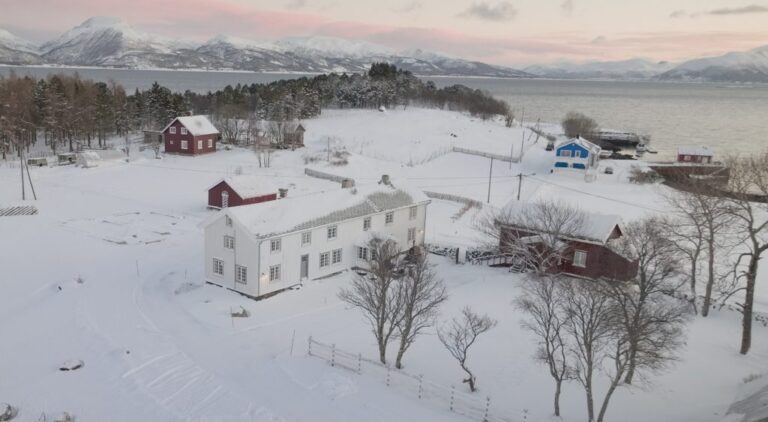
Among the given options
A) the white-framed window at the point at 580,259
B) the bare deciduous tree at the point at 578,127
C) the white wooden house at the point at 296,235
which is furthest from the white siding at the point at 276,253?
the bare deciduous tree at the point at 578,127

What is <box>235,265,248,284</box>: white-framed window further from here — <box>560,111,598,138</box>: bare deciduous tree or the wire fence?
<box>560,111,598,138</box>: bare deciduous tree

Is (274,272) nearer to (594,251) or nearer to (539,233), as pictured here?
(539,233)

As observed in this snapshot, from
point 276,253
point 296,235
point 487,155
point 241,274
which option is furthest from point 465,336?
point 487,155

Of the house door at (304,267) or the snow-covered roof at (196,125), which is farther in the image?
the snow-covered roof at (196,125)

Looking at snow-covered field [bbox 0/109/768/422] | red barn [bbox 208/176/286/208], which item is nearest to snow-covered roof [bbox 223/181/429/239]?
snow-covered field [bbox 0/109/768/422]

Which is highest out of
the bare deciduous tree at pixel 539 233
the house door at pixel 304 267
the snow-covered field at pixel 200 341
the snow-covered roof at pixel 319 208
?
the snow-covered roof at pixel 319 208

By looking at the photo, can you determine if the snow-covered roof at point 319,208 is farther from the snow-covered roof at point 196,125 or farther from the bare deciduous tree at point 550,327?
the snow-covered roof at point 196,125
